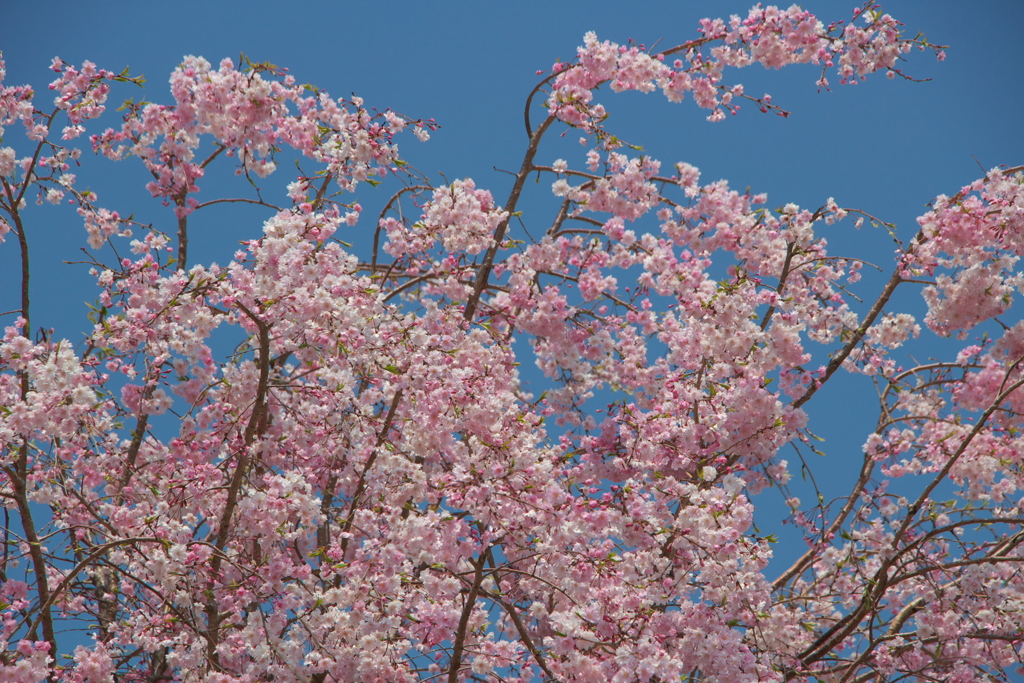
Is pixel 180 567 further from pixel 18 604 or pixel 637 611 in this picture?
pixel 637 611

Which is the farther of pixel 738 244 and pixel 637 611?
pixel 738 244

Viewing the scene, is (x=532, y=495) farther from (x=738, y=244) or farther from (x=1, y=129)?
(x=1, y=129)

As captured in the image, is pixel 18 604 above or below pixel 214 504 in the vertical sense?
below

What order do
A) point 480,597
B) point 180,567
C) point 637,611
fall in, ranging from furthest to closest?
point 480,597, point 637,611, point 180,567

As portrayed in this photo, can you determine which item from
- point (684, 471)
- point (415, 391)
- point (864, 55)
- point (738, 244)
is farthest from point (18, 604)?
point (864, 55)

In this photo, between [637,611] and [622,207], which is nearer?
[637,611]

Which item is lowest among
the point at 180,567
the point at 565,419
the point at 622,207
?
the point at 180,567

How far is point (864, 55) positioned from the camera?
682 cm

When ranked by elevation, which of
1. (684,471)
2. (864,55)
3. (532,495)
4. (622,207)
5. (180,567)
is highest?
(864,55)

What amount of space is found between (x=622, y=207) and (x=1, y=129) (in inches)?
166

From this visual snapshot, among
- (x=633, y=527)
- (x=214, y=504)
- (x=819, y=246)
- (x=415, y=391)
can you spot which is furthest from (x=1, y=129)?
(x=819, y=246)

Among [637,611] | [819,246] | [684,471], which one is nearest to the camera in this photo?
[637,611]

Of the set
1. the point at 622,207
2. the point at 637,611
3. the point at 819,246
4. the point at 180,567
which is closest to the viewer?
the point at 180,567

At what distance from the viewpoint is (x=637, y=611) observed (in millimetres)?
5305
